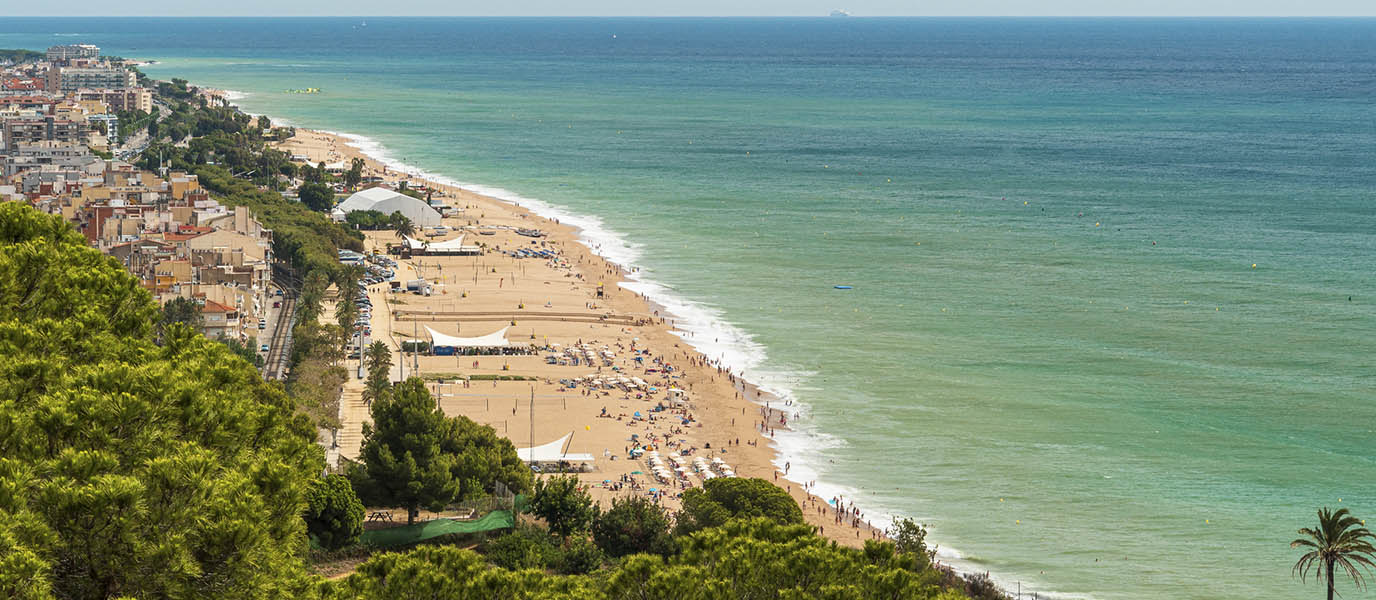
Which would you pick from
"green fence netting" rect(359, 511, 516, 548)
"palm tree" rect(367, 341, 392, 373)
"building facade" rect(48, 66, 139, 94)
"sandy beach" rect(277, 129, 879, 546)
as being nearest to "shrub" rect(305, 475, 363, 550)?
"green fence netting" rect(359, 511, 516, 548)

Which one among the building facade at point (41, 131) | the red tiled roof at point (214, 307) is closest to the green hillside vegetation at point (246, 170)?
the building facade at point (41, 131)

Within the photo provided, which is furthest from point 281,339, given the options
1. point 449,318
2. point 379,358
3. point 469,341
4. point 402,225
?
point 402,225

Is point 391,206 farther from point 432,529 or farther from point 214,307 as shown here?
point 432,529

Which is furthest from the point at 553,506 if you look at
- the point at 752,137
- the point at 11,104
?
the point at 11,104

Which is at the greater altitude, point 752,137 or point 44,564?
point 752,137

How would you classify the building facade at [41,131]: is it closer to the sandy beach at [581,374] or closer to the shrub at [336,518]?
the sandy beach at [581,374]

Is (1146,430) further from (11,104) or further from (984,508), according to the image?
(11,104)
